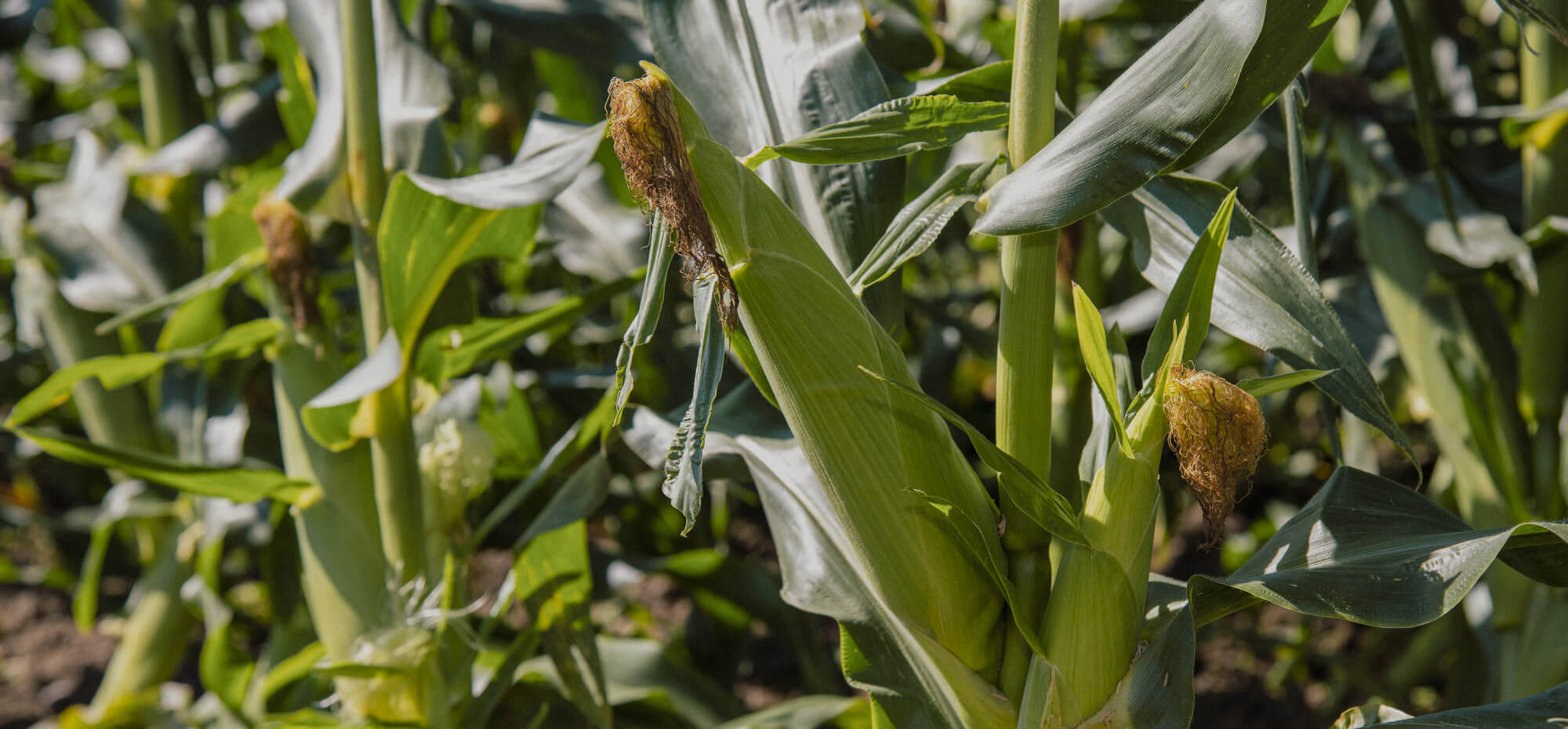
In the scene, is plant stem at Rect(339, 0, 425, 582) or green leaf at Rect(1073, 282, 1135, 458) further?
plant stem at Rect(339, 0, 425, 582)

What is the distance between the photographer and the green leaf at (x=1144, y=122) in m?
0.35

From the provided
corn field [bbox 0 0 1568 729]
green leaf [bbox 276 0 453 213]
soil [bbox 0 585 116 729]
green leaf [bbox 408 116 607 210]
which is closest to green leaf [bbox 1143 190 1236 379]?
corn field [bbox 0 0 1568 729]

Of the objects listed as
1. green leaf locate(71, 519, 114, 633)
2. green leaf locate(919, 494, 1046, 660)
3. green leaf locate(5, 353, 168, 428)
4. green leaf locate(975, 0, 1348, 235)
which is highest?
green leaf locate(975, 0, 1348, 235)

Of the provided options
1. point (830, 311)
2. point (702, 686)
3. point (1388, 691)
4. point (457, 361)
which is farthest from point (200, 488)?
point (1388, 691)

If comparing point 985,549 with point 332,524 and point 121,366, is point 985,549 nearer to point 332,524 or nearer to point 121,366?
point 332,524

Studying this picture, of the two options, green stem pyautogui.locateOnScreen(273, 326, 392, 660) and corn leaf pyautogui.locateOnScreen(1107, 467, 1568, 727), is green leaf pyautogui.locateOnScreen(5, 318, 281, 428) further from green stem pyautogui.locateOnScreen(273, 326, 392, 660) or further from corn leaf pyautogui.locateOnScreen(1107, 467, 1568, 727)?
corn leaf pyautogui.locateOnScreen(1107, 467, 1568, 727)

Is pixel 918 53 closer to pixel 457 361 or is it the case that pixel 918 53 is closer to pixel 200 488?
pixel 457 361

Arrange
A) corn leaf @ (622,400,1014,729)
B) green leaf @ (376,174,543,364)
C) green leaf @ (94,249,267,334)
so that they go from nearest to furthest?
corn leaf @ (622,400,1014,729) → green leaf @ (376,174,543,364) → green leaf @ (94,249,267,334)

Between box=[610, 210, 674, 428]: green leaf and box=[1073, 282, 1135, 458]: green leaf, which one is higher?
box=[610, 210, 674, 428]: green leaf

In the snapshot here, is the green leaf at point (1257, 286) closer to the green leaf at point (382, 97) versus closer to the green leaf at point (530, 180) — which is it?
the green leaf at point (530, 180)

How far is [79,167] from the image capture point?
1.09m

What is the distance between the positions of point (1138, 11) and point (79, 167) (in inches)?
42.0

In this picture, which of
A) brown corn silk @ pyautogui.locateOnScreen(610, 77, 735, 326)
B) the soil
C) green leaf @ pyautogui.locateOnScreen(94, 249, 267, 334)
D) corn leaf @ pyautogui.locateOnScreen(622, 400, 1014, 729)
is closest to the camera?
brown corn silk @ pyautogui.locateOnScreen(610, 77, 735, 326)

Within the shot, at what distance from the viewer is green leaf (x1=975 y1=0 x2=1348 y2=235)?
0.35 meters
